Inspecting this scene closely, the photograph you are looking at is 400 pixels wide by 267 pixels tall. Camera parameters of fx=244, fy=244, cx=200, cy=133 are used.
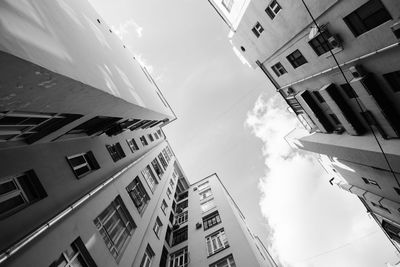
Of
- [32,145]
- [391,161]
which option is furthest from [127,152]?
[391,161]

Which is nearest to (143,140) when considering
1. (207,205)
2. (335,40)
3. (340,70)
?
(207,205)

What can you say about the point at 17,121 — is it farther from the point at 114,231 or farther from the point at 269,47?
the point at 269,47

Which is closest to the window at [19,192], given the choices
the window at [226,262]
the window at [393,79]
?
the window at [226,262]

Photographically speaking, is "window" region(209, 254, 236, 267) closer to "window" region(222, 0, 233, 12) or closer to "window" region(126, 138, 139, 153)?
"window" region(126, 138, 139, 153)

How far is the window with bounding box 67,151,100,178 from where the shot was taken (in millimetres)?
11323

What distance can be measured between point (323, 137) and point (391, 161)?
579 cm

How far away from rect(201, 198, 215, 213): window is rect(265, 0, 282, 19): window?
1944cm

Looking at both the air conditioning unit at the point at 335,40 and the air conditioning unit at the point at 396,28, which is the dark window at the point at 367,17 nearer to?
the air conditioning unit at the point at 396,28

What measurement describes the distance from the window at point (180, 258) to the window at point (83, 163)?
1025 cm

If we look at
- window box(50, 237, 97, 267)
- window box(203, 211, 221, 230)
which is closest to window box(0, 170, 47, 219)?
window box(50, 237, 97, 267)

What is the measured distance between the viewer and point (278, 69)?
1822 centimetres

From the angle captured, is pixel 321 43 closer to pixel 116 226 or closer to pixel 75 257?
pixel 116 226

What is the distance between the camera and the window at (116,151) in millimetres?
16109

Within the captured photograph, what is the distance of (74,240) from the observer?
29.5 feet
